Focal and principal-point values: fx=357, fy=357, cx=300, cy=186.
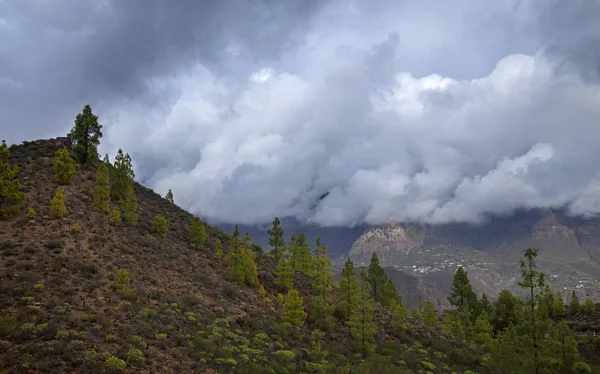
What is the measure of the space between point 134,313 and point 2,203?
2179 centimetres

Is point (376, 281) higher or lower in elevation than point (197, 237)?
lower

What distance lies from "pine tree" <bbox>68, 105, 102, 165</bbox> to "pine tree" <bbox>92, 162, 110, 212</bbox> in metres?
9.51

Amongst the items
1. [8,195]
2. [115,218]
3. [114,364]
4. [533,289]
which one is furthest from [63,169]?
[533,289]

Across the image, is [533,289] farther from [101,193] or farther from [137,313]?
[101,193]

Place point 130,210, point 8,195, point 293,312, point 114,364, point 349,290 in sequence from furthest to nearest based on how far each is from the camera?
1. point 130,210
2. point 349,290
3. point 293,312
4. point 8,195
5. point 114,364

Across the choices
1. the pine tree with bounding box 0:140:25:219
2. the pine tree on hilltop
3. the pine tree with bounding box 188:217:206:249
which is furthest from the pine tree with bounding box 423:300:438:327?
the pine tree with bounding box 0:140:25:219

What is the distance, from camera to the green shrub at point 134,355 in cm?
1925

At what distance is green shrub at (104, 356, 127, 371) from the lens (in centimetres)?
1795

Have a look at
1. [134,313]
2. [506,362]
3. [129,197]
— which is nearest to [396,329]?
[506,362]

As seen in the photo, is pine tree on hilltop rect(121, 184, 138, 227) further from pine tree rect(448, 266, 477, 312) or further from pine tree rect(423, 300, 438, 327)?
pine tree rect(448, 266, 477, 312)

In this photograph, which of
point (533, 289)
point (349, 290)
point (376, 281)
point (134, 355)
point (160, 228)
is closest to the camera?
point (134, 355)

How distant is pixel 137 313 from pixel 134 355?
19.9 feet

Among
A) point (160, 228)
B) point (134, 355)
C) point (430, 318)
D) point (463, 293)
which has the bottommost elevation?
point (430, 318)

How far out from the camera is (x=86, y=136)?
173ft
